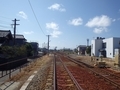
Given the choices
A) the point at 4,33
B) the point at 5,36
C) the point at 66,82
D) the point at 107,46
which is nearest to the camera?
the point at 66,82

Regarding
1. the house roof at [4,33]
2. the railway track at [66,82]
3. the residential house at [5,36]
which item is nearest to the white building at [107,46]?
the residential house at [5,36]

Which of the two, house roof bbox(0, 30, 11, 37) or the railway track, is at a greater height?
house roof bbox(0, 30, 11, 37)

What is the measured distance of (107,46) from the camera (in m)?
72.6

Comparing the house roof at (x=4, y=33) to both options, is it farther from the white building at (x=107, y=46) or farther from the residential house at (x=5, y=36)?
the white building at (x=107, y=46)

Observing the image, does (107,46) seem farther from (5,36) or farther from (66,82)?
(66,82)

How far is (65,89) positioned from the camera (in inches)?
428

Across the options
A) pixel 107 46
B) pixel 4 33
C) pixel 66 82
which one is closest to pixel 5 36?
pixel 4 33

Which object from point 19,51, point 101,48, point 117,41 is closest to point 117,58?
point 19,51

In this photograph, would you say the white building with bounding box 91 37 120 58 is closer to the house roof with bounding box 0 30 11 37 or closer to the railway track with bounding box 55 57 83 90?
the house roof with bounding box 0 30 11 37

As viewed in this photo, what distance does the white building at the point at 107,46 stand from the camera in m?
65.6

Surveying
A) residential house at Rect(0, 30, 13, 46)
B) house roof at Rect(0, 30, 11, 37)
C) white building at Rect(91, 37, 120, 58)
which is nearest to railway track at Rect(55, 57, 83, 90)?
residential house at Rect(0, 30, 13, 46)

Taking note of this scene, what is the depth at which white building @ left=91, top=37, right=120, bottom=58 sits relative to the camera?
6562cm

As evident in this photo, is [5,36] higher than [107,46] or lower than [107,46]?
Result: higher

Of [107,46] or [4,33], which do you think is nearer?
[4,33]
